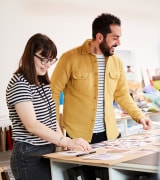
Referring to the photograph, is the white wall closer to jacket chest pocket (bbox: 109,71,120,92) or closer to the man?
the man

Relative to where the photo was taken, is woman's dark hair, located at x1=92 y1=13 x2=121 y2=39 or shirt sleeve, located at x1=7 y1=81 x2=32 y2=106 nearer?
shirt sleeve, located at x1=7 y1=81 x2=32 y2=106

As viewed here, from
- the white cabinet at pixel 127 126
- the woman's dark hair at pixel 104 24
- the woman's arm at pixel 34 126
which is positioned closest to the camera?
the woman's arm at pixel 34 126

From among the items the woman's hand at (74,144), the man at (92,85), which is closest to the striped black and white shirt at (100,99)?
the man at (92,85)

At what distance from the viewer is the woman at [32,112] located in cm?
160

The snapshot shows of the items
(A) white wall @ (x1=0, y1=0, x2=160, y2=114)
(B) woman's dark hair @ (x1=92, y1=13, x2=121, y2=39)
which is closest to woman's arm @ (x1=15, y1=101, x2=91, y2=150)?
(B) woman's dark hair @ (x1=92, y1=13, x2=121, y2=39)

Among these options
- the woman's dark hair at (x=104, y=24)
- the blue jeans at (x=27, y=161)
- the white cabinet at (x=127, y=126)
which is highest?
the woman's dark hair at (x=104, y=24)

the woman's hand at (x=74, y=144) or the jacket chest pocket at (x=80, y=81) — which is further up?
the jacket chest pocket at (x=80, y=81)

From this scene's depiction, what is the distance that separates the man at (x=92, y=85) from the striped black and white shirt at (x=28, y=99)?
557 mm

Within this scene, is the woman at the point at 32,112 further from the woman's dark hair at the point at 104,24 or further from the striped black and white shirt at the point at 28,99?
the woman's dark hair at the point at 104,24

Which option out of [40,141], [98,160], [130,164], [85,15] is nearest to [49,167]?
[40,141]

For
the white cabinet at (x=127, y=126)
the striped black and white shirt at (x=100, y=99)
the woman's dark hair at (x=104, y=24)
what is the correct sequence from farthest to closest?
1. the white cabinet at (x=127, y=126)
2. the woman's dark hair at (x=104, y=24)
3. the striped black and white shirt at (x=100, y=99)

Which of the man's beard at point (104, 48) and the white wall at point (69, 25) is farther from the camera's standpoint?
the white wall at point (69, 25)

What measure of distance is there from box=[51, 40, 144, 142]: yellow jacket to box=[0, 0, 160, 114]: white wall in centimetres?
129

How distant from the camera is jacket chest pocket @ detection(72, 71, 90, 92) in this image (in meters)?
2.31
